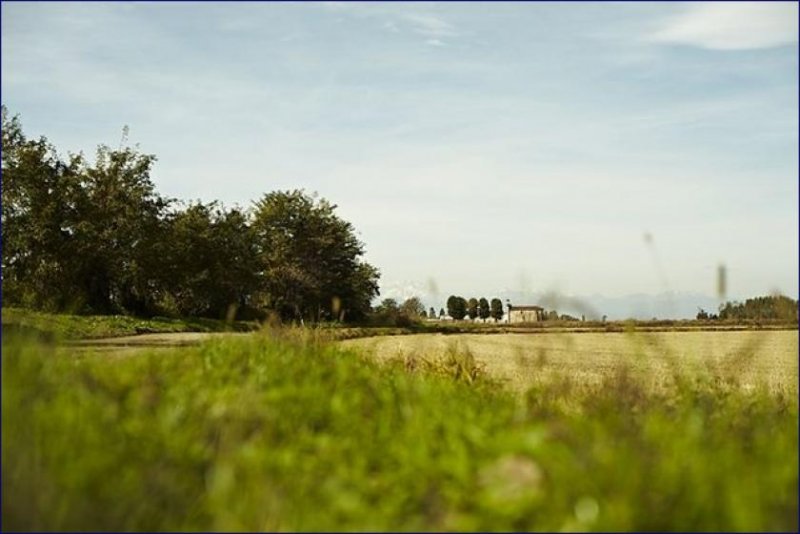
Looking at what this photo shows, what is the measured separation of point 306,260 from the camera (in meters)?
51.1

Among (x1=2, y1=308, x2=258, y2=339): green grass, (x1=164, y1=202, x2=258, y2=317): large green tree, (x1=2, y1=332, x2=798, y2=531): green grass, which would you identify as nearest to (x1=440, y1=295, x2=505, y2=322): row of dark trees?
(x1=164, y1=202, x2=258, y2=317): large green tree

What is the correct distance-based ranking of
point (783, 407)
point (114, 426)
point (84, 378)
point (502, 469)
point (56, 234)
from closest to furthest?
1. point (502, 469)
2. point (114, 426)
3. point (84, 378)
4. point (783, 407)
5. point (56, 234)

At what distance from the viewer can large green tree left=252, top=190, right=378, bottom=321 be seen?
49.3 metres

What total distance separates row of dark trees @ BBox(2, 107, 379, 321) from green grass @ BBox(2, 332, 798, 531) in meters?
24.4

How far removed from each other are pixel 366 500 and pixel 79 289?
115 feet

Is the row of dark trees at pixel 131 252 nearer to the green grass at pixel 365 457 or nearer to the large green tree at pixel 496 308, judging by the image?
the green grass at pixel 365 457

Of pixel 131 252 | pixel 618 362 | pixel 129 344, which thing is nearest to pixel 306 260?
pixel 131 252

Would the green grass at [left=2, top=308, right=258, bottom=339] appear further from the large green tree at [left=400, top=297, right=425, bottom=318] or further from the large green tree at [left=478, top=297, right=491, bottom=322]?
the large green tree at [left=478, top=297, right=491, bottom=322]

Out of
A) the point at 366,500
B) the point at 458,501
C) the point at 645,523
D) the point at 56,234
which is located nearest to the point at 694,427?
the point at 645,523

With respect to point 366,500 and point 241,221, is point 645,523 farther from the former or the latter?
point 241,221

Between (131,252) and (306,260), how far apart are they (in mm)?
13941

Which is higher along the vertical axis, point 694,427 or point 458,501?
point 694,427

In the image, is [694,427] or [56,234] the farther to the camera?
[56,234]

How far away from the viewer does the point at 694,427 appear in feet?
17.3
